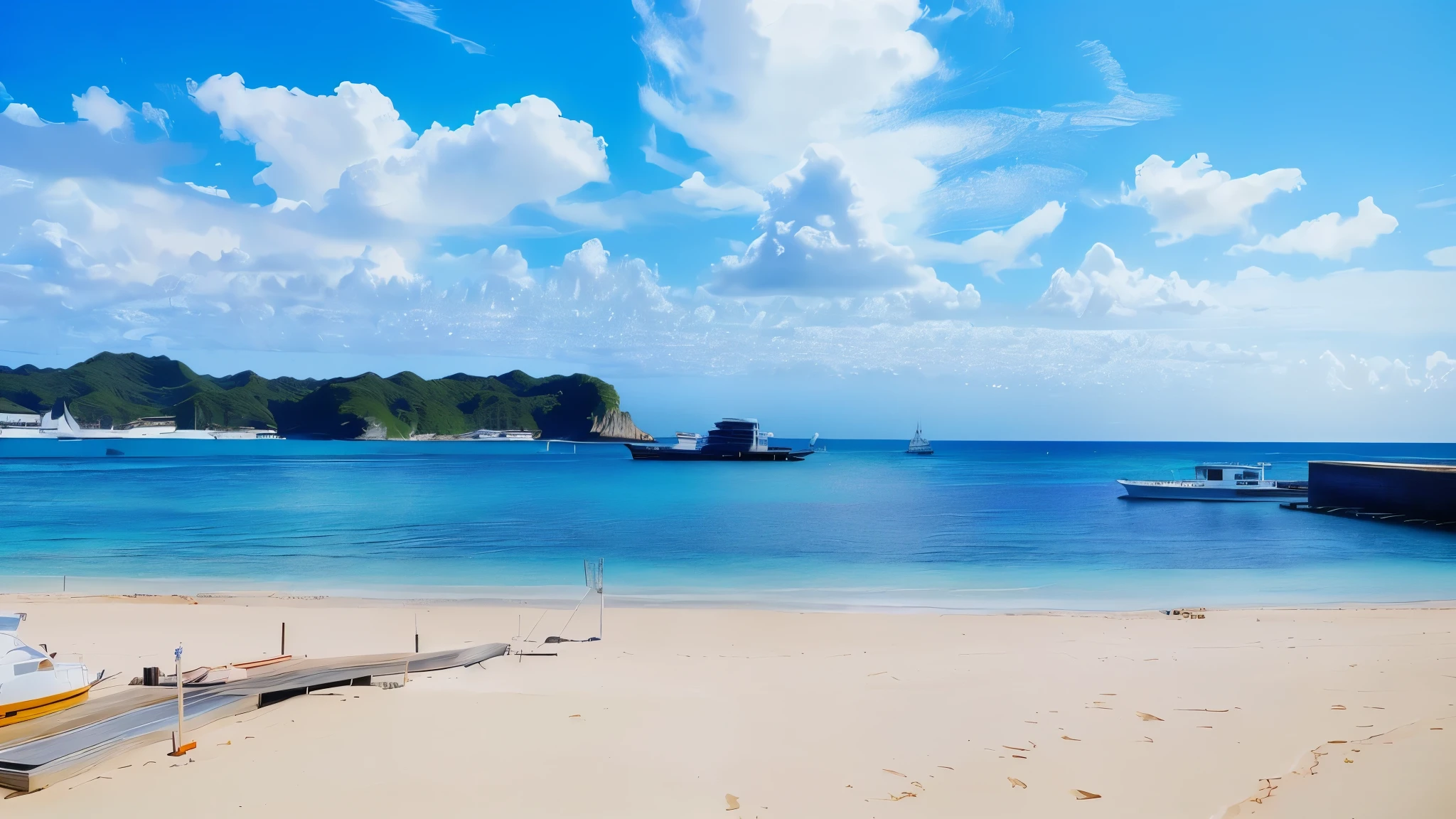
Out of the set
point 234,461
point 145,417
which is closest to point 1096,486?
point 234,461

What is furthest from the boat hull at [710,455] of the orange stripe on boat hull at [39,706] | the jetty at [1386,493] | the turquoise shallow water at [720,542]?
the orange stripe on boat hull at [39,706]

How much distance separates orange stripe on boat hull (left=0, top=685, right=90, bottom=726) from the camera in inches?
291

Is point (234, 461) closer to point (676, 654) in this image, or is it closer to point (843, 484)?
point (843, 484)

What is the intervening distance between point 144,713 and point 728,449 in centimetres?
9178

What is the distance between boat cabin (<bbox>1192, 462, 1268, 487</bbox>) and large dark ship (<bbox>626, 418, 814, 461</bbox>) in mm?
55816

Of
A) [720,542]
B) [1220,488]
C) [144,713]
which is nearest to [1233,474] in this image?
[1220,488]

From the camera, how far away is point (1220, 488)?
49.1m

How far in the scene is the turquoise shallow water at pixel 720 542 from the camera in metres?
20.9

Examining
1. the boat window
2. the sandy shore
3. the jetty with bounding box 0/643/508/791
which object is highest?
the boat window

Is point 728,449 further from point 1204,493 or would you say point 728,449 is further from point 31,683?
point 31,683

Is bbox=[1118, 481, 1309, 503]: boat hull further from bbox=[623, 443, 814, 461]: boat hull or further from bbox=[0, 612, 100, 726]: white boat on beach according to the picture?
bbox=[623, 443, 814, 461]: boat hull

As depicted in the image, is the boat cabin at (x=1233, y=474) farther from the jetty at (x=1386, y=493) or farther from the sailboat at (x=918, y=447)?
the sailboat at (x=918, y=447)

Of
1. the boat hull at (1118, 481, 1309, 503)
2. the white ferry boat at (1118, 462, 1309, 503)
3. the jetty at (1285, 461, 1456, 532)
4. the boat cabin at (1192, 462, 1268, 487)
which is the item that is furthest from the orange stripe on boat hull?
the boat cabin at (1192, 462, 1268, 487)

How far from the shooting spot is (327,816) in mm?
5820
